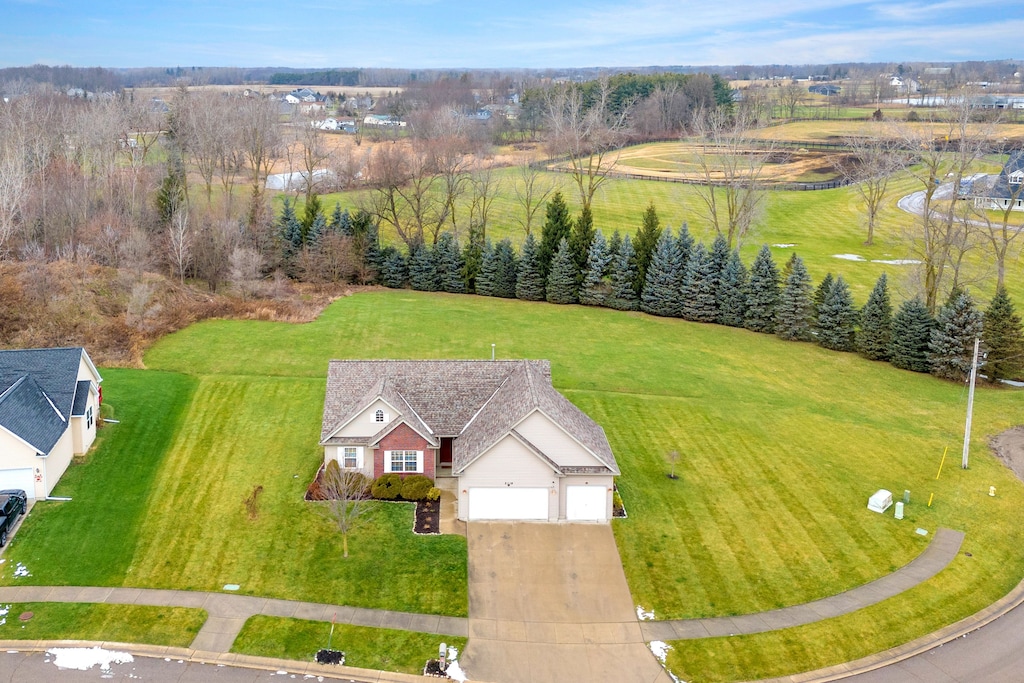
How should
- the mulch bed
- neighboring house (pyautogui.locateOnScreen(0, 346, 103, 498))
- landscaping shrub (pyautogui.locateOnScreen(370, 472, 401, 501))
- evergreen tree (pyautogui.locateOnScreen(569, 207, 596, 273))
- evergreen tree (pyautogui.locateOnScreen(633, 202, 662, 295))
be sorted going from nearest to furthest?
the mulch bed < neighboring house (pyautogui.locateOnScreen(0, 346, 103, 498)) < landscaping shrub (pyautogui.locateOnScreen(370, 472, 401, 501)) < evergreen tree (pyautogui.locateOnScreen(633, 202, 662, 295)) < evergreen tree (pyautogui.locateOnScreen(569, 207, 596, 273))

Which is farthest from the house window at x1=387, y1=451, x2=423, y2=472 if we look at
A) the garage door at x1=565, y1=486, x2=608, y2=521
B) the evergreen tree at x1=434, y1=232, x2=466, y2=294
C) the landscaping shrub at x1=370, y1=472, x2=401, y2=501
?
the evergreen tree at x1=434, y1=232, x2=466, y2=294

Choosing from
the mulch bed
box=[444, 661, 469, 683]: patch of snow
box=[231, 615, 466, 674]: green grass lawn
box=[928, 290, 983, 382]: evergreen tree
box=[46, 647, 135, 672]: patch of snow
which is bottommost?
box=[444, 661, 469, 683]: patch of snow

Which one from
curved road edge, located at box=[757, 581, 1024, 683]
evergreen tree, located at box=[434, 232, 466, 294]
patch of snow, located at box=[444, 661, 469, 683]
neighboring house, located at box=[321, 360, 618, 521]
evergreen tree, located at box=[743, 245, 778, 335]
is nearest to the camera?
patch of snow, located at box=[444, 661, 469, 683]

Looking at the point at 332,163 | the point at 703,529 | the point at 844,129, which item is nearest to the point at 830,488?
the point at 703,529

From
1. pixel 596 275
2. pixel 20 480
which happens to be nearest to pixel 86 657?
pixel 20 480

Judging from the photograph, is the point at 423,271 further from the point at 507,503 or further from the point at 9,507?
the point at 9,507

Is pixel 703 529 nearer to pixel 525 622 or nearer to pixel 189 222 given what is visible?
pixel 525 622

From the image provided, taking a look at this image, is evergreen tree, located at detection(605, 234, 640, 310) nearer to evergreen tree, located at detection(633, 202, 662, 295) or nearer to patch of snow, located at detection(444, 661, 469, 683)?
evergreen tree, located at detection(633, 202, 662, 295)
